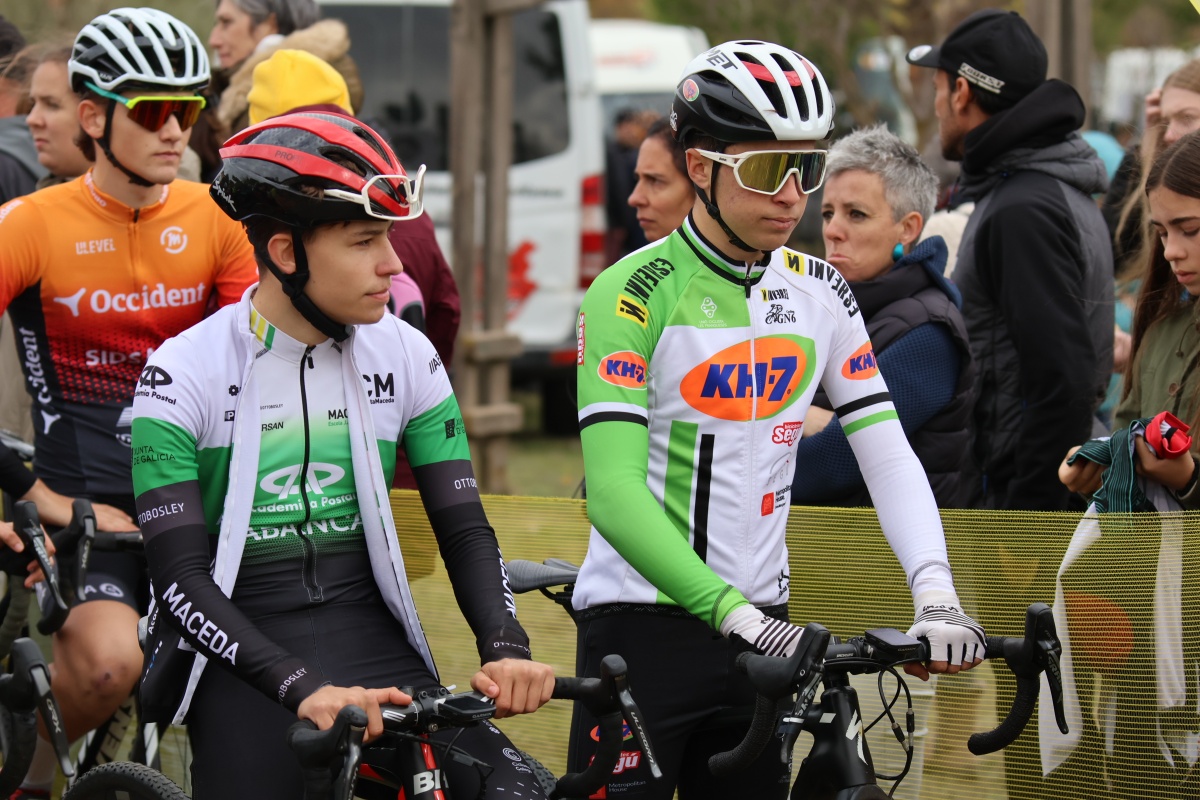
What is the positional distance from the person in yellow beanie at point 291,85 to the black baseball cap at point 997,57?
2.27 meters

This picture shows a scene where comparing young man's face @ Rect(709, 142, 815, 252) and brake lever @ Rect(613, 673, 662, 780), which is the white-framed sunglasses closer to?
young man's face @ Rect(709, 142, 815, 252)

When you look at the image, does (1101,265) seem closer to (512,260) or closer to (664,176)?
(664,176)

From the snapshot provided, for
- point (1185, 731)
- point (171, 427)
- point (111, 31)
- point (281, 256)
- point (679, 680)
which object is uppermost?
point (111, 31)

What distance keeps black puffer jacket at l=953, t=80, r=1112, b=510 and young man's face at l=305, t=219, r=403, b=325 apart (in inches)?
98.8

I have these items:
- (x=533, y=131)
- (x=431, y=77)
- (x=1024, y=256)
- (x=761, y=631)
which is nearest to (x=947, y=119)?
(x=1024, y=256)

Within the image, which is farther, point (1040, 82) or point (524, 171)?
point (524, 171)

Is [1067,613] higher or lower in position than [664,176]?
lower

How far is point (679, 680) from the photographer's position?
135 inches

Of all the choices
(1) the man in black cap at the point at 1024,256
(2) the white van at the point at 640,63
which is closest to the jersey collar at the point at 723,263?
(1) the man in black cap at the point at 1024,256

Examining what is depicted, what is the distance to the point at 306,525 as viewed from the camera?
3334mm

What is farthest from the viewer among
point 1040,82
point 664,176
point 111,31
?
point 1040,82

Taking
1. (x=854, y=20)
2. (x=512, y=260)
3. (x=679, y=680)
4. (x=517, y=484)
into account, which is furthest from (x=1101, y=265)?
(x=854, y=20)

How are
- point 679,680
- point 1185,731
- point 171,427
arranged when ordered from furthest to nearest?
point 1185,731, point 679,680, point 171,427

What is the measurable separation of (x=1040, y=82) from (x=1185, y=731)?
98.5 inches
